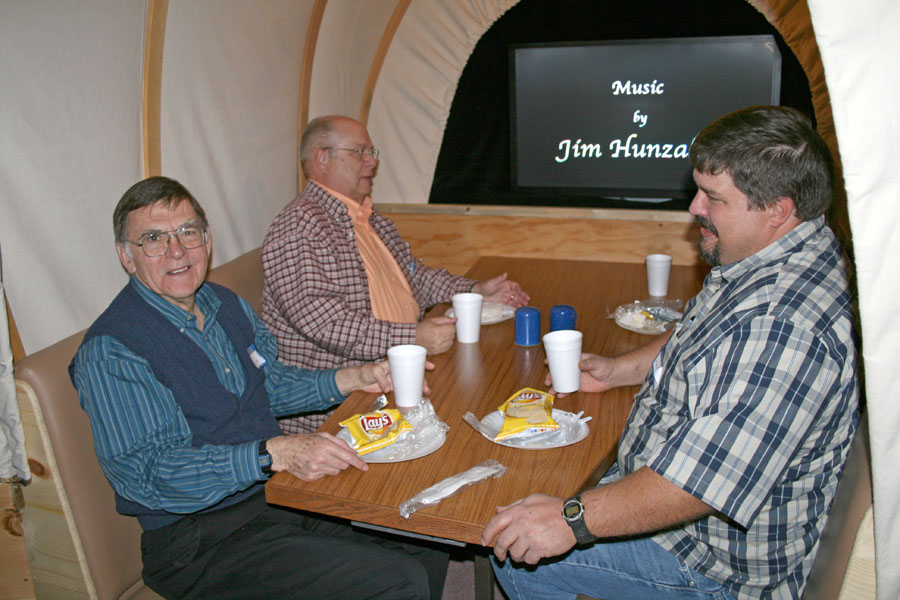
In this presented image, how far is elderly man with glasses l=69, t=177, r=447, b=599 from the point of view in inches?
76.7

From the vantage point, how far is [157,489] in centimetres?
197

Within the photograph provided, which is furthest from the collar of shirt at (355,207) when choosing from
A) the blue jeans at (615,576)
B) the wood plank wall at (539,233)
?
Answer: the blue jeans at (615,576)

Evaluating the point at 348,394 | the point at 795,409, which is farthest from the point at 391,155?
the point at 795,409

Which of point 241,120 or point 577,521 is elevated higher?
point 241,120

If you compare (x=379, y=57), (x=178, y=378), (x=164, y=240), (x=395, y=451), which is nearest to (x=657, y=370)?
(x=395, y=451)

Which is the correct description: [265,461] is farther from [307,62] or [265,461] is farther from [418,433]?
[307,62]

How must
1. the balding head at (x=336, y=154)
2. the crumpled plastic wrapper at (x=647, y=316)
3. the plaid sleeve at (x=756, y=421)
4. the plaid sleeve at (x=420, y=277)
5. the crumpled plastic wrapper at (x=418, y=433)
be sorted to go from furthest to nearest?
the plaid sleeve at (x=420, y=277) → the balding head at (x=336, y=154) → the crumpled plastic wrapper at (x=647, y=316) → the crumpled plastic wrapper at (x=418, y=433) → the plaid sleeve at (x=756, y=421)

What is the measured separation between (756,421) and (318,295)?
1.75 m

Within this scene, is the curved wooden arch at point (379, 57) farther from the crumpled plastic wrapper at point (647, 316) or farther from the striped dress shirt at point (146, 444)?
the striped dress shirt at point (146, 444)

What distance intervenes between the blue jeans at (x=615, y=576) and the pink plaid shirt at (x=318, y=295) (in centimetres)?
99

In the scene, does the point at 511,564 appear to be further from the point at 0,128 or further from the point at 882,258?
the point at 0,128

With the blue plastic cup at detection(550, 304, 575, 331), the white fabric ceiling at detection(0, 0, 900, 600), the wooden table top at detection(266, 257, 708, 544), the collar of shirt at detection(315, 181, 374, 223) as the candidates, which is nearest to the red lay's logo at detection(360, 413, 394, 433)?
the wooden table top at detection(266, 257, 708, 544)

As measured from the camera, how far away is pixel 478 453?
1.88 metres

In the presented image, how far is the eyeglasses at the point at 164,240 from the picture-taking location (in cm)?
214
